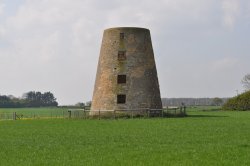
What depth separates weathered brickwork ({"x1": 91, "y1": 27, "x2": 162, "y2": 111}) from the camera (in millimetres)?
42781

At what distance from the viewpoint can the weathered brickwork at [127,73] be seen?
1684 inches

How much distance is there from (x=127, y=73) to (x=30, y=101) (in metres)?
125

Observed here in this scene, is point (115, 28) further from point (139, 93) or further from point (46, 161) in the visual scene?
point (46, 161)

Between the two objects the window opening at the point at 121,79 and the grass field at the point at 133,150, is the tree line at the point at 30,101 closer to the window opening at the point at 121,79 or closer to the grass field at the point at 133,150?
the window opening at the point at 121,79

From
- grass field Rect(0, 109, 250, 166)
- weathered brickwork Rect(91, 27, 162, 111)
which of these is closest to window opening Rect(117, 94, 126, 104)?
weathered brickwork Rect(91, 27, 162, 111)

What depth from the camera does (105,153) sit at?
15.9 meters

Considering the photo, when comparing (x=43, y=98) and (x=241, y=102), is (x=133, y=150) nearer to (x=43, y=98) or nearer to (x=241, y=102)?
(x=241, y=102)

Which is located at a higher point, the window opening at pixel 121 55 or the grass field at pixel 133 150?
the window opening at pixel 121 55

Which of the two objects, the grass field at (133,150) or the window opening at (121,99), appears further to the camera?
the window opening at (121,99)

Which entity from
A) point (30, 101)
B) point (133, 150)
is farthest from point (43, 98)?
point (133, 150)

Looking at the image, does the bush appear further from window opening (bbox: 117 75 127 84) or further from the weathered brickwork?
window opening (bbox: 117 75 127 84)

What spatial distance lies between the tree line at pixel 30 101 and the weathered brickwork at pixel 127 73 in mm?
109170

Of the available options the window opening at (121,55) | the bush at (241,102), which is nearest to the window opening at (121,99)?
the window opening at (121,55)

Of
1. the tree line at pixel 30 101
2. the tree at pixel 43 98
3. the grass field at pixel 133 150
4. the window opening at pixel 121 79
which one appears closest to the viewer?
the grass field at pixel 133 150
